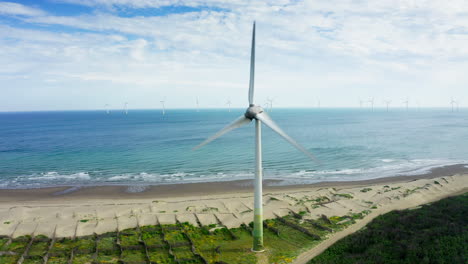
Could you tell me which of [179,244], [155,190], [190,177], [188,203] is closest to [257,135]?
[179,244]

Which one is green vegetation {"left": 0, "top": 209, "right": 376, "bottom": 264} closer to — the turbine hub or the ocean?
the turbine hub

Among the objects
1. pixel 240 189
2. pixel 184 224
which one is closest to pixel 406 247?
pixel 184 224

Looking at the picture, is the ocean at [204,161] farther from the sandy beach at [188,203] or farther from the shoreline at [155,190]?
the sandy beach at [188,203]

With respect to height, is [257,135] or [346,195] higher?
[257,135]

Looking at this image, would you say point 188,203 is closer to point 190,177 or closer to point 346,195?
point 190,177

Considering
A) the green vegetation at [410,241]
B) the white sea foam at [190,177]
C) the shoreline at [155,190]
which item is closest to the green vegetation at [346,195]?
the shoreline at [155,190]

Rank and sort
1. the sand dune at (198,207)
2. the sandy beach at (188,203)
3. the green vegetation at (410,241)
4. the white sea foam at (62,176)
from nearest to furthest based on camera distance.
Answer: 1. the green vegetation at (410,241)
2. the sand dune at (198,207)
3. the sandy beach at (188,203)
4. the white sea foam at (62,176)

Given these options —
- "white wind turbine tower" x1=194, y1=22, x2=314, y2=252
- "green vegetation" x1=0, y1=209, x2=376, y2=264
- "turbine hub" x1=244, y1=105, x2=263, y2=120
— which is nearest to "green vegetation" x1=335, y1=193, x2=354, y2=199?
"green vegetation" x1=0, y1=209, x2=376, y2=264
